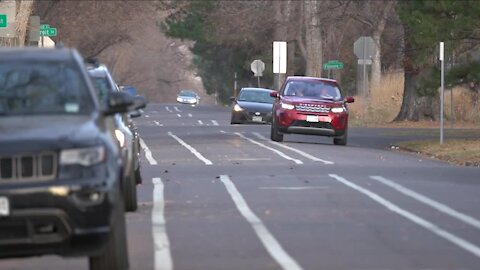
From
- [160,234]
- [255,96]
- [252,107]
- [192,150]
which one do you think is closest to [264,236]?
[160,234]

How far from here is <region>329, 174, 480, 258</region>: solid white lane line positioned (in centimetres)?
1259

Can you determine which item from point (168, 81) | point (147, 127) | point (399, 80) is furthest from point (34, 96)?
point (168, 81)

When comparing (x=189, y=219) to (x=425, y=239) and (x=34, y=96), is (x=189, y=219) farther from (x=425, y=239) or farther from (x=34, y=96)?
(x=34, y=96)

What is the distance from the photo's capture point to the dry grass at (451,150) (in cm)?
2606

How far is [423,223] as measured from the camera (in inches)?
569

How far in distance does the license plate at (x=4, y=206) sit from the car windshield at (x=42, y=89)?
121 centimetres

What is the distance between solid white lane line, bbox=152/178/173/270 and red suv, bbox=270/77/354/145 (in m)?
13.2

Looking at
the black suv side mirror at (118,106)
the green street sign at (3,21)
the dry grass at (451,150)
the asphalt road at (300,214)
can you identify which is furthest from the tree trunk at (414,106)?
the black suv side mirror at (118,106)

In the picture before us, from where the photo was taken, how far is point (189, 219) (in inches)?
579

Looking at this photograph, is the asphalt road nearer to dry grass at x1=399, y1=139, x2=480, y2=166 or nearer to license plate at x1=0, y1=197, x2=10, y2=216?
dry grass at x1=399, y1=139, x2=480, y2=166

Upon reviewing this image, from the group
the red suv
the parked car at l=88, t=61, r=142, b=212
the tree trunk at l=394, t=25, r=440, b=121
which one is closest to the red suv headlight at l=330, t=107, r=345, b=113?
the red suv

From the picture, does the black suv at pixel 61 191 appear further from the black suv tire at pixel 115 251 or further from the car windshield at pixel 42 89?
the car windshield at pixel 42 89

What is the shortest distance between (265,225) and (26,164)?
17.1 ft

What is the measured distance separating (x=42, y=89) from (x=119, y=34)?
66.0 m
